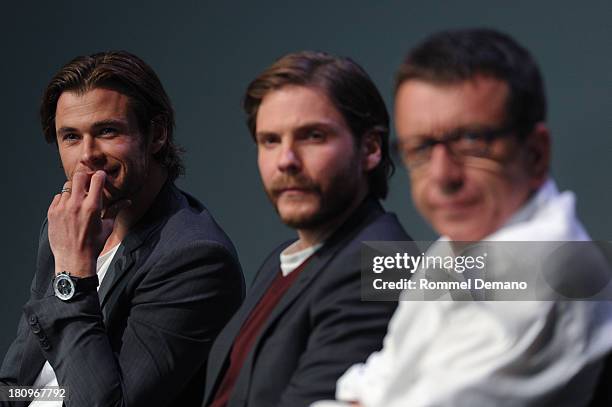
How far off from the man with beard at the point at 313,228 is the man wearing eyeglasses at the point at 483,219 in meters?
0.26

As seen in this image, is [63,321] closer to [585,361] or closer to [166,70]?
[585,361]

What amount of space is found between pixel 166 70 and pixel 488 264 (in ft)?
8.65

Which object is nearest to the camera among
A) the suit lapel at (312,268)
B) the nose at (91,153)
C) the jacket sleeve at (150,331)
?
the suit lapel at (312,268)

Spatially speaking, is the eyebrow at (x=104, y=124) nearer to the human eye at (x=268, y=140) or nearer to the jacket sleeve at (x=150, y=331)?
the jacket sleeve at (x=150, y=331)

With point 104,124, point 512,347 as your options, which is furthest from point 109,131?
point 512,347

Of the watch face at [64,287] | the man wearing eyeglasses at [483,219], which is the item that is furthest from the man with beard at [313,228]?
the watch face at [64,287]

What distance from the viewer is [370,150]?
191 centimetres

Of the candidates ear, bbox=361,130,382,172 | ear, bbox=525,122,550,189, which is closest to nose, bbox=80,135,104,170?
ear, bbox=361,130,382,172

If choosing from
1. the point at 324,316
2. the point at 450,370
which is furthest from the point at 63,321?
the point at 450,370

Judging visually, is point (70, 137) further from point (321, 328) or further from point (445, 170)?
point (445, 170)

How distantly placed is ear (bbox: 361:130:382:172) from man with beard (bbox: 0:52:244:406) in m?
0.64

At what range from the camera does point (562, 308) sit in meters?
1.30

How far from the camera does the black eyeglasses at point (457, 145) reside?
137 centimetres

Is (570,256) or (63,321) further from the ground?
(570,256)
